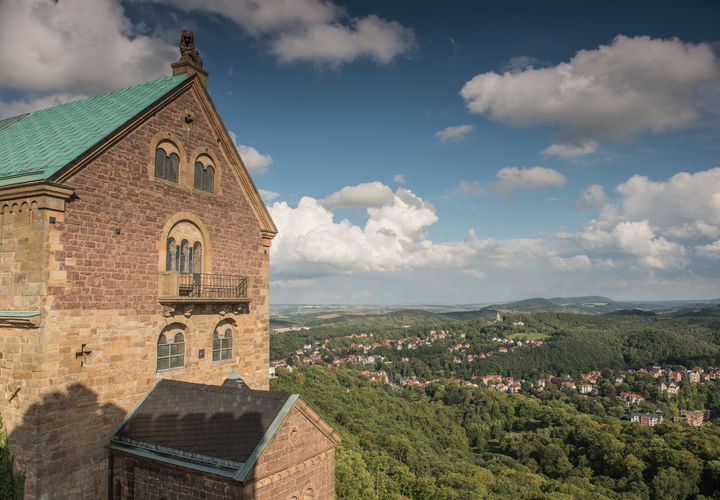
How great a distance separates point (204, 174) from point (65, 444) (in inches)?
406

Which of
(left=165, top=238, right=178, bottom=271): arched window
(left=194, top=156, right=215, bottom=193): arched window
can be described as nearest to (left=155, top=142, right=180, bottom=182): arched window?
(left=194, top=156, right=215, bottom=193): arched window

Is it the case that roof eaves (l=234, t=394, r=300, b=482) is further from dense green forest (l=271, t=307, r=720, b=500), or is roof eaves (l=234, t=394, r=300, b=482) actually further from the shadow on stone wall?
dense green forest (l=271, t=307, r=720, b=500)

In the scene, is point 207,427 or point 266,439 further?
point 207,427

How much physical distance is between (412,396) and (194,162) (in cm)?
16211

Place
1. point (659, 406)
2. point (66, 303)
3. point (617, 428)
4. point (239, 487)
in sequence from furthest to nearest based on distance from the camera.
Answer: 1. point (659, 406)
2. point (617, 428)
3. point (66, 303)
4. point (239, 487)

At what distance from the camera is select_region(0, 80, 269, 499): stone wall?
13.5m

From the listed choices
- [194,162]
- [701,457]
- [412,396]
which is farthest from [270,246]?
[412,396]

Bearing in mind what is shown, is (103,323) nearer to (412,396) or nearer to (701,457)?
(701,457)

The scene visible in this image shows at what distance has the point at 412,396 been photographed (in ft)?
558

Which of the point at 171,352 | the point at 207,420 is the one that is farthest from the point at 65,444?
the point at 171,352

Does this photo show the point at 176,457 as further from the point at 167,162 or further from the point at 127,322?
the point at 167,162

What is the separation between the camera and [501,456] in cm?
10625

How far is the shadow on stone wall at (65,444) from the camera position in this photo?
13.1m

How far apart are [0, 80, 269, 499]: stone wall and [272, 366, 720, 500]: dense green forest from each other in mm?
26857
